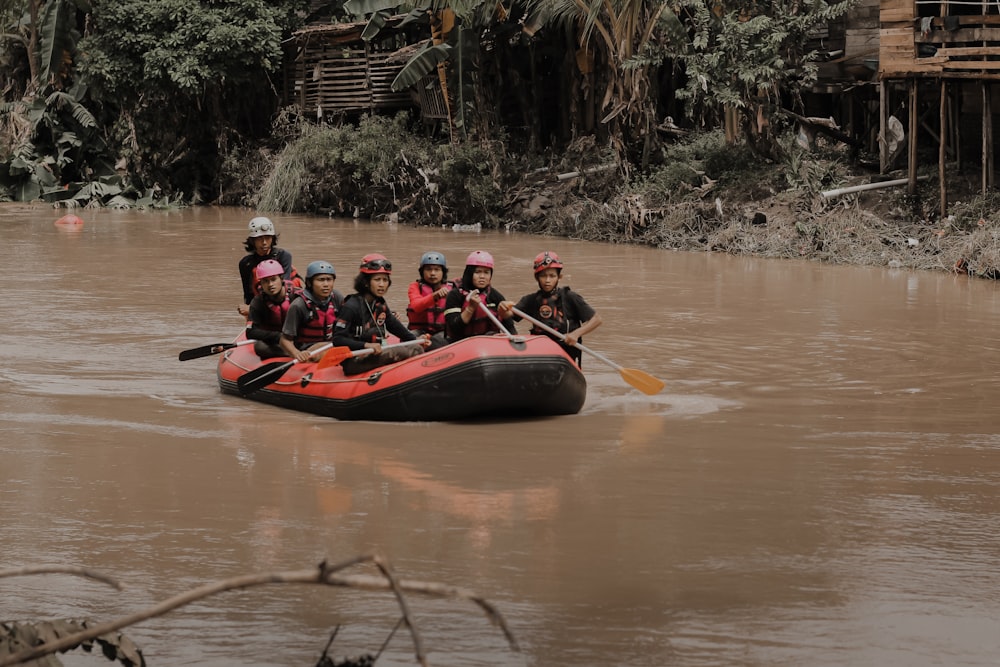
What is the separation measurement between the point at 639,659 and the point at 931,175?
15.8m

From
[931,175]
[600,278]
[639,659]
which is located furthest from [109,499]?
[931,175]

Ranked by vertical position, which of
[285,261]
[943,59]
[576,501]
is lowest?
[576,501]

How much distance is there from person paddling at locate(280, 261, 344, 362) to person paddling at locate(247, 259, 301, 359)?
6.0 inches

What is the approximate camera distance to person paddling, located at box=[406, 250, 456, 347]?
384 inches

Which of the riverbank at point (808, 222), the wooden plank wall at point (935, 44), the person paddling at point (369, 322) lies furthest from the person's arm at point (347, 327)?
the wooden plank wall at point (935, 44)

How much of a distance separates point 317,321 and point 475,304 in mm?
1214

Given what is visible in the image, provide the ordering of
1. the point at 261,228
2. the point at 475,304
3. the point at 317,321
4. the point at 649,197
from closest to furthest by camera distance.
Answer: the point at 475,304, the point at 317,321, the point at 261,228, the point at 649,197

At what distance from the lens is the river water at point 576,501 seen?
5480mm

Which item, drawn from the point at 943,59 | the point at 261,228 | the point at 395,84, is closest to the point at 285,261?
the point at 261,228

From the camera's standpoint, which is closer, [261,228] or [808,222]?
[261,228]

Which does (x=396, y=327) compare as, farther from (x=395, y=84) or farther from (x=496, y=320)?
(x=395, y=84)

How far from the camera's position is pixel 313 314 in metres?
9.80

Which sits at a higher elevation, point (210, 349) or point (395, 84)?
point (395, 84)

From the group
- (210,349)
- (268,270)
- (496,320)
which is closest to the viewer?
(496,320)
